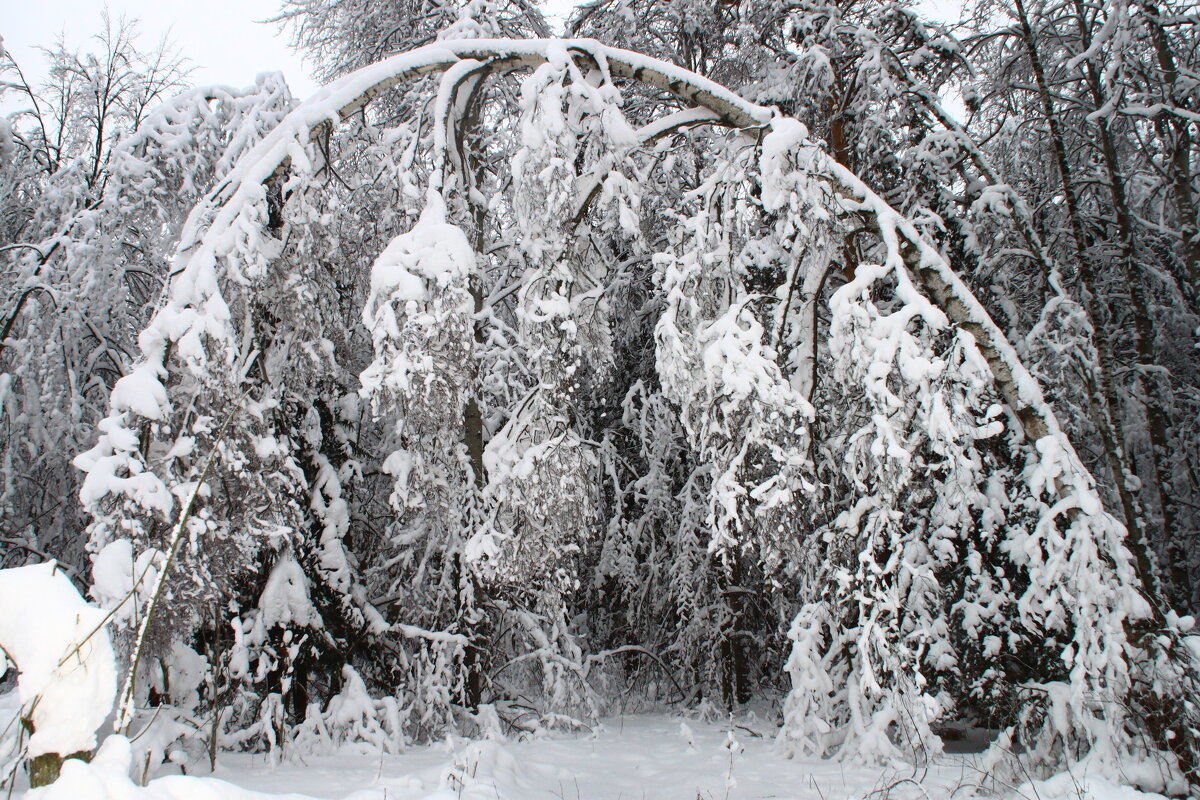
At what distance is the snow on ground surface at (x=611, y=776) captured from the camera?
3832mm

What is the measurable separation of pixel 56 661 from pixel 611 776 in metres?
4.12

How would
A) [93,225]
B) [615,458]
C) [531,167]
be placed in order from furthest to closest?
[615,458]
[93,225]
[531,167]

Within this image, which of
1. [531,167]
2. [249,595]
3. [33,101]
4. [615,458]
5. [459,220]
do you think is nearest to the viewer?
[531,167]

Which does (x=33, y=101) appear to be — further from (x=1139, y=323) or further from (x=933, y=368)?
(x=1139, y=323)

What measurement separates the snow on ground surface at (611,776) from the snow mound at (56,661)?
155 centimetres

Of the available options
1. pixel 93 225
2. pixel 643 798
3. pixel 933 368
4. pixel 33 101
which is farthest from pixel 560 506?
pixel 33 101

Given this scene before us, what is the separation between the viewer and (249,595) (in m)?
5.23

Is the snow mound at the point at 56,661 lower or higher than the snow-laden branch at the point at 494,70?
lower

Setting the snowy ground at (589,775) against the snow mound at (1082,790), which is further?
the snowy ground at (589,775)

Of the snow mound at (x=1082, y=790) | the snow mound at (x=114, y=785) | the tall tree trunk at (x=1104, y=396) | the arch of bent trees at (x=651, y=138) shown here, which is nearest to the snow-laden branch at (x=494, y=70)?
the arch of bent trees at (x=651, y=138)

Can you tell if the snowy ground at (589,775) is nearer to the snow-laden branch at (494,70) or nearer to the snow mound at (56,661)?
the snow-laden branch at (494,70)

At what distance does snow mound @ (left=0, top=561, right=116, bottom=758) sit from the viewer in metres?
1.49

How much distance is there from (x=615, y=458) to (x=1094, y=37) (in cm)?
680

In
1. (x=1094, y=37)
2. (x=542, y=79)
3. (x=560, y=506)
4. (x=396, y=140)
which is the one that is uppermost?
(x=1094, y=37)
